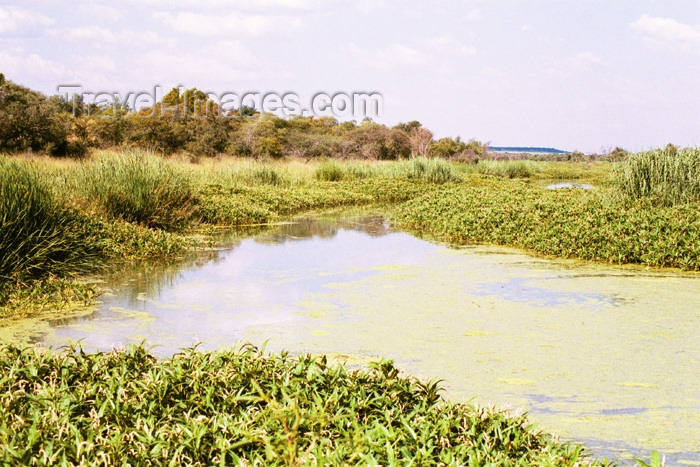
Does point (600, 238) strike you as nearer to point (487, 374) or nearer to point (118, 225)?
point (487, 374)

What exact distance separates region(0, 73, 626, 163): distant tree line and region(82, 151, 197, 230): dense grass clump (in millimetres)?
6243

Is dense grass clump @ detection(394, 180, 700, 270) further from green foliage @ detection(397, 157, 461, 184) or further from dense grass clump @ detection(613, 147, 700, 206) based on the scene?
green foliage @ detection(397, 157, 461, 184)

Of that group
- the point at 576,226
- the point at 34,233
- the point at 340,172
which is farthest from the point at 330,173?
the point at 34,233

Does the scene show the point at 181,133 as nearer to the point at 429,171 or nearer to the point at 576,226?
the point at 429,171

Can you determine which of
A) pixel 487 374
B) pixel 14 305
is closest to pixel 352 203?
pixel 14 305

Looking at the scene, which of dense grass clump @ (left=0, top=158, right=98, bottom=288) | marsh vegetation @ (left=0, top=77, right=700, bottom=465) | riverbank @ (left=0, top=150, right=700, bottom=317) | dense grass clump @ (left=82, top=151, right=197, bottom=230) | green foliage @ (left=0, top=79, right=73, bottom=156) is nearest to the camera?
marsh vegetation @ (left=0, top=77, right=700, bottom=465)

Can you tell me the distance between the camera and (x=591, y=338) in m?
6.05

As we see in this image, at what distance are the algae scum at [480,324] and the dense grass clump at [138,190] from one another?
1907 mm

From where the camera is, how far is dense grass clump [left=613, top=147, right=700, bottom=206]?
1235 cm

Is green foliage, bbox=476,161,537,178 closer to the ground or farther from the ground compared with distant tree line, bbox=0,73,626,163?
closer to the ground

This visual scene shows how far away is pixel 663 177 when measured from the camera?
492 inches

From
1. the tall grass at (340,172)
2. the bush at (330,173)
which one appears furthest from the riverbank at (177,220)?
the tall grass at (340,172)

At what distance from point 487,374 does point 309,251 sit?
6554mm

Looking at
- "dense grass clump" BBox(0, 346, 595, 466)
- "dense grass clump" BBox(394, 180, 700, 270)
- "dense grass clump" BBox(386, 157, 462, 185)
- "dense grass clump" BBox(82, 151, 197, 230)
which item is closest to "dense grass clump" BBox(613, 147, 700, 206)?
"dense grass clump" BBox(394, 180, 700, 270)
